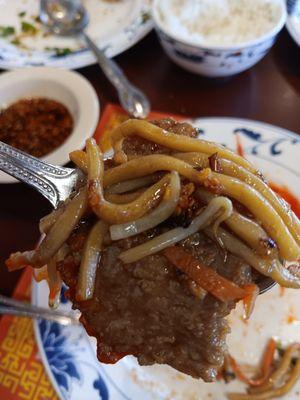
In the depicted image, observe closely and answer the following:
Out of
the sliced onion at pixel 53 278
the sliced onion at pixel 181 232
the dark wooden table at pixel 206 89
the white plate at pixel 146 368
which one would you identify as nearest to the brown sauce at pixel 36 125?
the dark wooden table at pixel 206 89

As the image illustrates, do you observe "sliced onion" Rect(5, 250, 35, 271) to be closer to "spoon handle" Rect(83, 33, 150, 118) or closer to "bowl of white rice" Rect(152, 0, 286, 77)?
"spoon handle" Rect(83, 33, 150, 118)

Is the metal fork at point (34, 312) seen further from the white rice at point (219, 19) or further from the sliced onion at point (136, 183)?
the white rice at point (219, 19)

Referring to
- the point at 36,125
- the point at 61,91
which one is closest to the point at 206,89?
the point at 61,91

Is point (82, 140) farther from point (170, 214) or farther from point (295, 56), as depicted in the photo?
point (295, 56)

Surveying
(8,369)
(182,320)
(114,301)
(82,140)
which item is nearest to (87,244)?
(114,301)

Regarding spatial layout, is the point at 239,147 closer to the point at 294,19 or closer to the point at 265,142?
the point at 265,142
